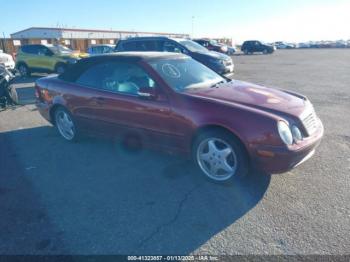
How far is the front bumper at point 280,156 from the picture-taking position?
2.97 meters

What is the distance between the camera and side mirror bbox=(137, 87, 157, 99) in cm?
365

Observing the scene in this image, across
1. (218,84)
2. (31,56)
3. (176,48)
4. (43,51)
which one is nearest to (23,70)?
(31,56)

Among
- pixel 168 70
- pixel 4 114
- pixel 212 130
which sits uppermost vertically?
pixel 168 70

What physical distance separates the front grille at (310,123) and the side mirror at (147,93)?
6.08 feet

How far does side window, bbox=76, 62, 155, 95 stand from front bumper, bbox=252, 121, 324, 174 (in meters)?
1.65

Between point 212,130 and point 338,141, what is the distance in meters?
2.68

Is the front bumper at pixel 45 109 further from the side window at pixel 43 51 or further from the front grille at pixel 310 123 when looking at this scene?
the side window at pixel 43 51

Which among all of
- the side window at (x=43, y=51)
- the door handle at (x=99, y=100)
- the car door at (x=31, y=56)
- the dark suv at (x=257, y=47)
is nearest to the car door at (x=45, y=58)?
the side window at (x=43, y=51)

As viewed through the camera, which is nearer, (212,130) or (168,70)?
(212,130)

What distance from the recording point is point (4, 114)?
711cm

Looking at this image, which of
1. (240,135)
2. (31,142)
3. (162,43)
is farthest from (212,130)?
(162,43)

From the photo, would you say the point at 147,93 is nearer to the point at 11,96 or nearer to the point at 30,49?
the point at 11,96

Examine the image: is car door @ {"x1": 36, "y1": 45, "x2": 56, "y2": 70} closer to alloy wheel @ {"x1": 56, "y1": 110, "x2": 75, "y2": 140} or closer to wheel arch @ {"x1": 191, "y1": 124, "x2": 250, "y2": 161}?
alloy wheel @ {"x1": 56, "y1": 110, "x2": 75, "y2": 140}

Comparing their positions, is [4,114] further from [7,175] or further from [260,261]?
[260,261]
